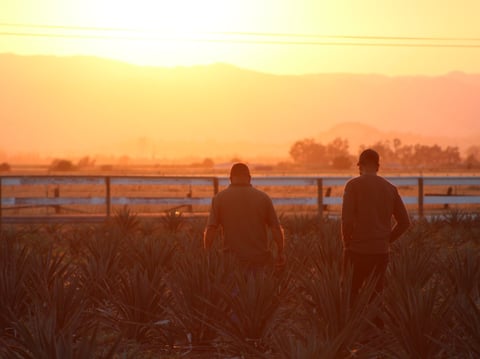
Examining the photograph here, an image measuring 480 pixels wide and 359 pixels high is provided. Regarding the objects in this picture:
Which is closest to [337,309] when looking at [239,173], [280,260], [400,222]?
[400,222]

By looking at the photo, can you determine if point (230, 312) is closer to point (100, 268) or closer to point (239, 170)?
point (239, 170)

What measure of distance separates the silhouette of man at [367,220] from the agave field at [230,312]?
23 cm

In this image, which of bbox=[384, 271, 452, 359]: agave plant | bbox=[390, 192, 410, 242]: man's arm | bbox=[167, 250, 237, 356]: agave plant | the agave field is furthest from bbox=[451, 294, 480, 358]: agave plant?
bbox=[167, 250, 237, 356]: agave plant

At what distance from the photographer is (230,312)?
913 cm

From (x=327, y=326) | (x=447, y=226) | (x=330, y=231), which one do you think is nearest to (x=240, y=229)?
(x=327, y=326)

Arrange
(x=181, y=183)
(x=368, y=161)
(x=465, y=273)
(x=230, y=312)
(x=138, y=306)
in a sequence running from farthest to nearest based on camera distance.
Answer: (x=181, y=183) → (x=465, y=273) → (x=138, y=306) → (x=368, y=161) → (x=230, y=312)

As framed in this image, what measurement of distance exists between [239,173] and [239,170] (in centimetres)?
3

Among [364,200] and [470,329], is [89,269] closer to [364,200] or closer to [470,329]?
[364,200]

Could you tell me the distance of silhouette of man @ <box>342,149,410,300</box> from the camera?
918 centimetres

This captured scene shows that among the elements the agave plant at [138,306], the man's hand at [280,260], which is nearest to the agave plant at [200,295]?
the agave plant at [138,306]

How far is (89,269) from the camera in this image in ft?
36.7

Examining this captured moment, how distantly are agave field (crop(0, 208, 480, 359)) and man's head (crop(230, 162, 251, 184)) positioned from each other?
30.8 inches

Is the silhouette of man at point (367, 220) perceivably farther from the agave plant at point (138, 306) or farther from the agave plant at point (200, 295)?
the agave plant at point (138, 306)

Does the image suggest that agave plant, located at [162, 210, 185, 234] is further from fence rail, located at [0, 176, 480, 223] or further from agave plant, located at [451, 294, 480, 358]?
agave plant, located at [451, 294, 480, 358]
